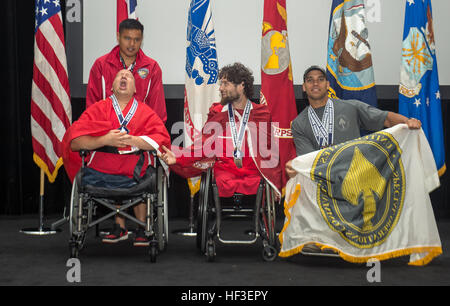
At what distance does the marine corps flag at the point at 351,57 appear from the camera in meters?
3.94

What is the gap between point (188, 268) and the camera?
270 cm

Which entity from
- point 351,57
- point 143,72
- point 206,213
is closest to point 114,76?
point 143,72

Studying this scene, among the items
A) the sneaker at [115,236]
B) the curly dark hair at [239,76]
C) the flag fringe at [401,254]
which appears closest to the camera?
the flag fringe at [401,254]

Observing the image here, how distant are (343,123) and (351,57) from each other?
3.45ft

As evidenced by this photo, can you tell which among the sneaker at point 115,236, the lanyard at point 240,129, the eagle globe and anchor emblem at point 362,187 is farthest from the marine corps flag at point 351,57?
the sneaker at point 115,236

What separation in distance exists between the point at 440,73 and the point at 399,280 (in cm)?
274

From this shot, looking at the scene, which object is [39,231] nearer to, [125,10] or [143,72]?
[143,72]

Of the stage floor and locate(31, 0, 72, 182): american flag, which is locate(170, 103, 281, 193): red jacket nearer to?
the stage floor

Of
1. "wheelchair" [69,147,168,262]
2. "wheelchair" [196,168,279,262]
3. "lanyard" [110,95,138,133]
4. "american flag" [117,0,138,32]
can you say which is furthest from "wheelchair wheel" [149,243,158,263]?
"american flag" [117,0,138,32]

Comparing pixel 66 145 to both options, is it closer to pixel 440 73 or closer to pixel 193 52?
pixel 193 52

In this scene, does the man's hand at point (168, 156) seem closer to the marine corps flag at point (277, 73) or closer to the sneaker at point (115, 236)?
the sneaker at point (115, 236)

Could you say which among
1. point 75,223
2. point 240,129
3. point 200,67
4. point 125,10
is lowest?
point 75,223

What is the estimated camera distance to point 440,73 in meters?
4.61

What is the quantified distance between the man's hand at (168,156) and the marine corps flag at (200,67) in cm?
100
